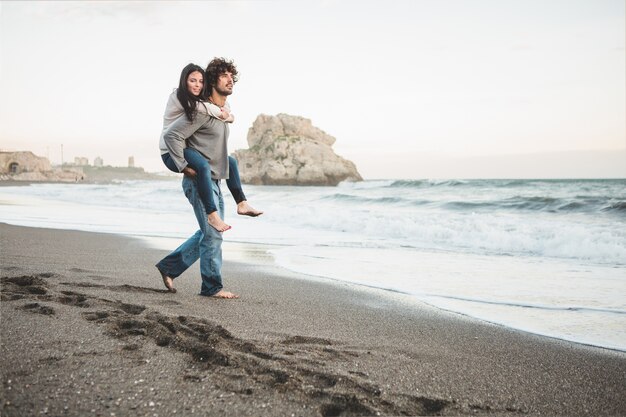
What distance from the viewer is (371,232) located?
1073cm

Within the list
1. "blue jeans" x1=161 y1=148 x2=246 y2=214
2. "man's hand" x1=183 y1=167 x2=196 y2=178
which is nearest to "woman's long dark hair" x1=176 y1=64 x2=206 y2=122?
"blue jeans" x1=161 y1=148 x2=246 y2=214

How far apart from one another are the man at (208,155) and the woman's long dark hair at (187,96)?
0.21 ft

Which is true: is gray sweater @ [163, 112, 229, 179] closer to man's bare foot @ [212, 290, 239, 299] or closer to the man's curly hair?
the man's curly hair

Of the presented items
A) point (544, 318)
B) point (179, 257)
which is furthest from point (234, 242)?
point (544, 318)

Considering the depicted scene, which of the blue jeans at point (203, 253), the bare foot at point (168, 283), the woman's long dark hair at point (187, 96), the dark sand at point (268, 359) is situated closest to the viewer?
the dark sand at point (268, 359)

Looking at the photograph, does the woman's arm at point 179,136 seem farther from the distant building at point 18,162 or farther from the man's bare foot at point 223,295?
the distant building at point 18,162

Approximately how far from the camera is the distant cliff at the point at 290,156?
63.3 metres

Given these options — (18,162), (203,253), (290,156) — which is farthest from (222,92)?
(18,162)

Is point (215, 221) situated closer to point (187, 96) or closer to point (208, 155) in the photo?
point (208, 155)

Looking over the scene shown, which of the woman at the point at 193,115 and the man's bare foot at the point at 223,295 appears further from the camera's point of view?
the man's bare foot at the point at 223,295

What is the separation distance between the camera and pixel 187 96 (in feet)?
12.0

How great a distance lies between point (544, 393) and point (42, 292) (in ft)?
11.5

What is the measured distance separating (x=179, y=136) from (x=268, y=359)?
2.13m

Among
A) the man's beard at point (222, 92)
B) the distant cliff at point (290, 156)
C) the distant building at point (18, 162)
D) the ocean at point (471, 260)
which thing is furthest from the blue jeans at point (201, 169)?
the distant building at point (18, 162)
